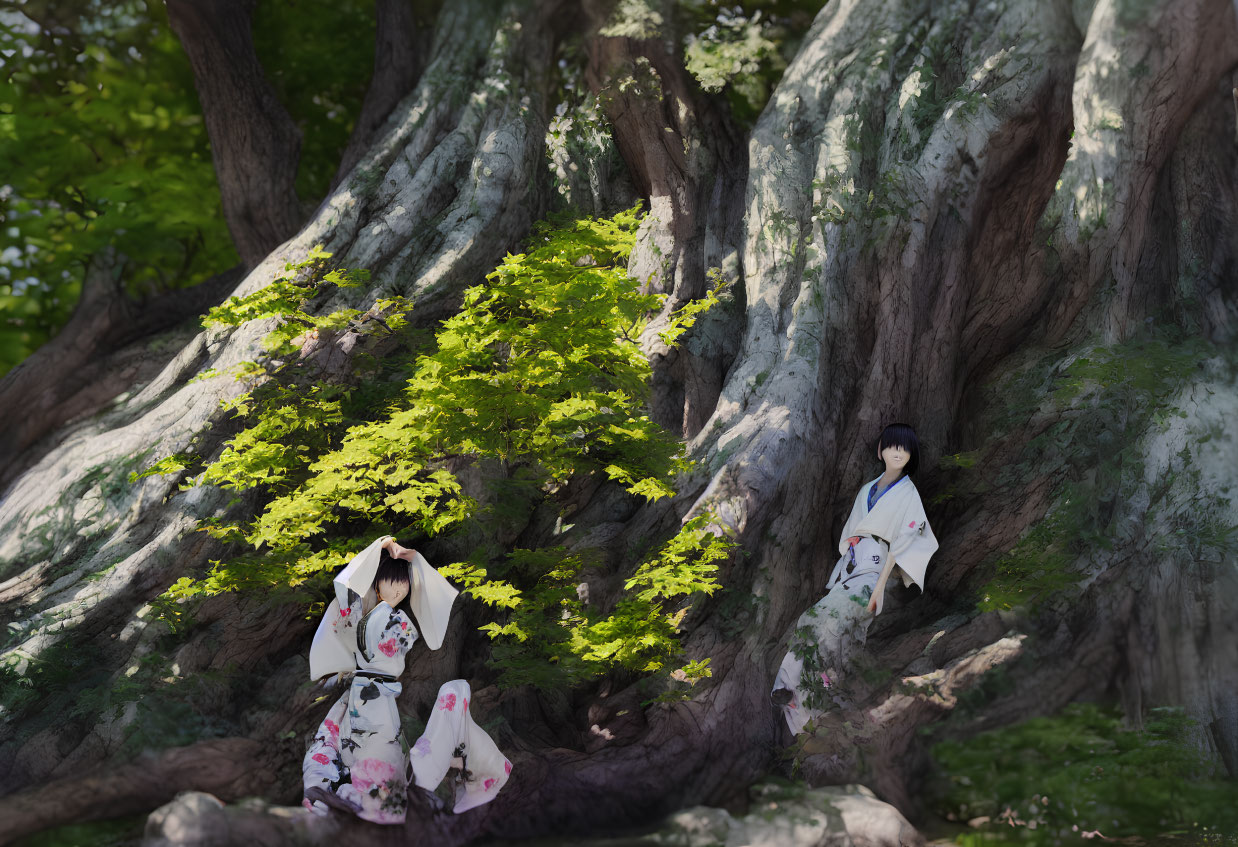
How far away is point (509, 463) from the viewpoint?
666 centimetres

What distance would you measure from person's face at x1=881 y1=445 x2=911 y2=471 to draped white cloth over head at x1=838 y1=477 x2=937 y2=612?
0.33ft

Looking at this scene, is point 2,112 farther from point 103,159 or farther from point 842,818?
point 842,818

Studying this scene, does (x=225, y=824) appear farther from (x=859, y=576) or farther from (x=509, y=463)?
(x=859, y=576)

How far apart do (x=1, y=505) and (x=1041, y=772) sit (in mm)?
8300

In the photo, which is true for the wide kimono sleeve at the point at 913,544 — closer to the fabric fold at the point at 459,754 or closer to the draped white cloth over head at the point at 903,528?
the draped white cloth over head at the point at 903,528

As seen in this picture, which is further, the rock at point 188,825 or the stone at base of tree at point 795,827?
the stone at base of tree at point 795,827

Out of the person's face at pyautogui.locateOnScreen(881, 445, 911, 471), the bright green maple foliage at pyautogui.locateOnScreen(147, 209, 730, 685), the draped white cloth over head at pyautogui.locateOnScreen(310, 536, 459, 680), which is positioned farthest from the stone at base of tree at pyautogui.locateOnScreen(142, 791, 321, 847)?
the person's face at pyautogui.locateOnScreen(881, 445, 911, 471)

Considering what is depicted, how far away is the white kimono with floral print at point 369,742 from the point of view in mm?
5066

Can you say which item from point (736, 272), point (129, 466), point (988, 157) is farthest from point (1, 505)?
point (988, 157)

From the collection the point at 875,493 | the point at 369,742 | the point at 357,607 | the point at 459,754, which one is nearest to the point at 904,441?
the point at 875,493

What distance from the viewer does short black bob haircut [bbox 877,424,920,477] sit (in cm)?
635

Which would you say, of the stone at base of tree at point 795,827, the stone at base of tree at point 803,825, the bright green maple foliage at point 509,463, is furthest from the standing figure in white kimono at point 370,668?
the stone at base of tree at point 803,825

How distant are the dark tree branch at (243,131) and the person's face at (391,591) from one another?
5.86 meters

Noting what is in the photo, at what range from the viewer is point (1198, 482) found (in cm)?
638
